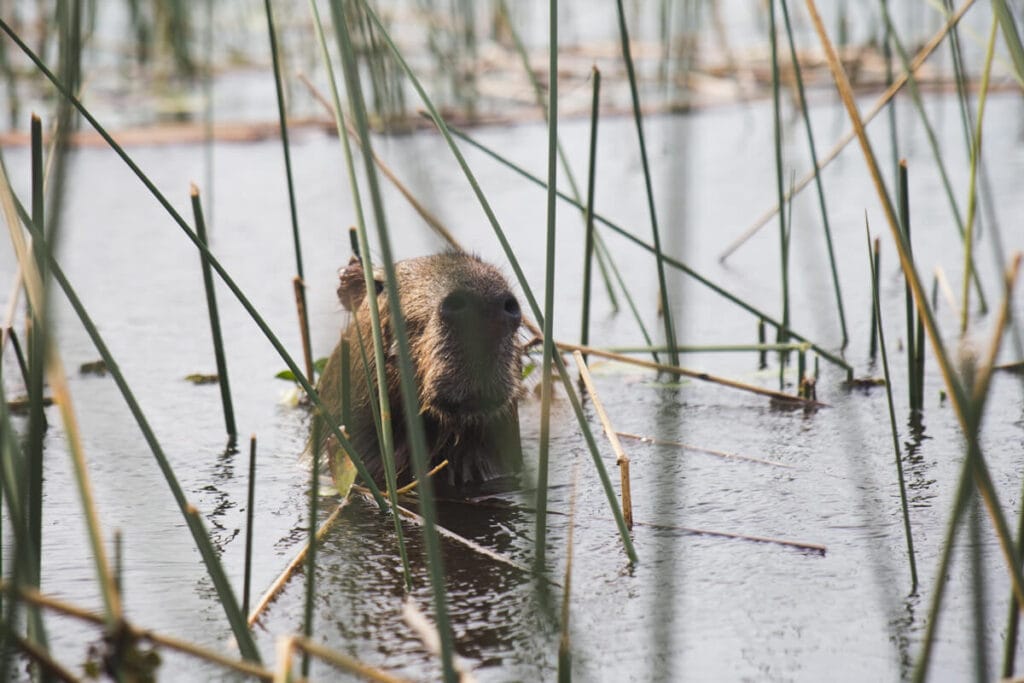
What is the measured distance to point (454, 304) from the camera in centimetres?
247

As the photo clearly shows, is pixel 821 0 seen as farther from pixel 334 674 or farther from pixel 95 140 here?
pixel 334 674

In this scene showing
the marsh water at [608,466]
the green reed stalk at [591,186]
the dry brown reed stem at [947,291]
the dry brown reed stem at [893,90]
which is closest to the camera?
the marsh water at [608,466]

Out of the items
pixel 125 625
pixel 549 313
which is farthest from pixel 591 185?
pixel 125 625

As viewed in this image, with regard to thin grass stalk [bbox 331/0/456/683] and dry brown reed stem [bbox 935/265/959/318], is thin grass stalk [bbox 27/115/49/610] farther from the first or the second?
dry brown reed stem [bbox 935/265/959/318]

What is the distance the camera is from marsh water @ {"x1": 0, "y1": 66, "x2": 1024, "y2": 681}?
177 cm

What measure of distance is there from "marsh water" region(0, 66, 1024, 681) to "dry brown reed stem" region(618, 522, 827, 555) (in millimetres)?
16

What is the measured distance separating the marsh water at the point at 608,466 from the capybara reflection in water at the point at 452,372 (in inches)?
5.6

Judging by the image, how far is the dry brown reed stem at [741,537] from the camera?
6.86ft

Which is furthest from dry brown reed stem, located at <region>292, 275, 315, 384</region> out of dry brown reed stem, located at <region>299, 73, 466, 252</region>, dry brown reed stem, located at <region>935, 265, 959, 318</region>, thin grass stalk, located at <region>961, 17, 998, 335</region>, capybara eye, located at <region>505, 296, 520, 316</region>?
dry brown reed stem, located at <region>935, 265, 959, 318</region>

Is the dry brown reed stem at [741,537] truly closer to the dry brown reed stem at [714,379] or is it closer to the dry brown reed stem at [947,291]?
the dry brown reed stem at [714,379]

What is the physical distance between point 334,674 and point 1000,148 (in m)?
4.71

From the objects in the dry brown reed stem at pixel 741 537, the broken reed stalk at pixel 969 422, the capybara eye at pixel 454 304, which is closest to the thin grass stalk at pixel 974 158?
the dry brown reed stem at pixel 741 537

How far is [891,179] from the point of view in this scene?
5.32 metres

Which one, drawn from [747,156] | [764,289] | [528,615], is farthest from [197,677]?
[747,156]
